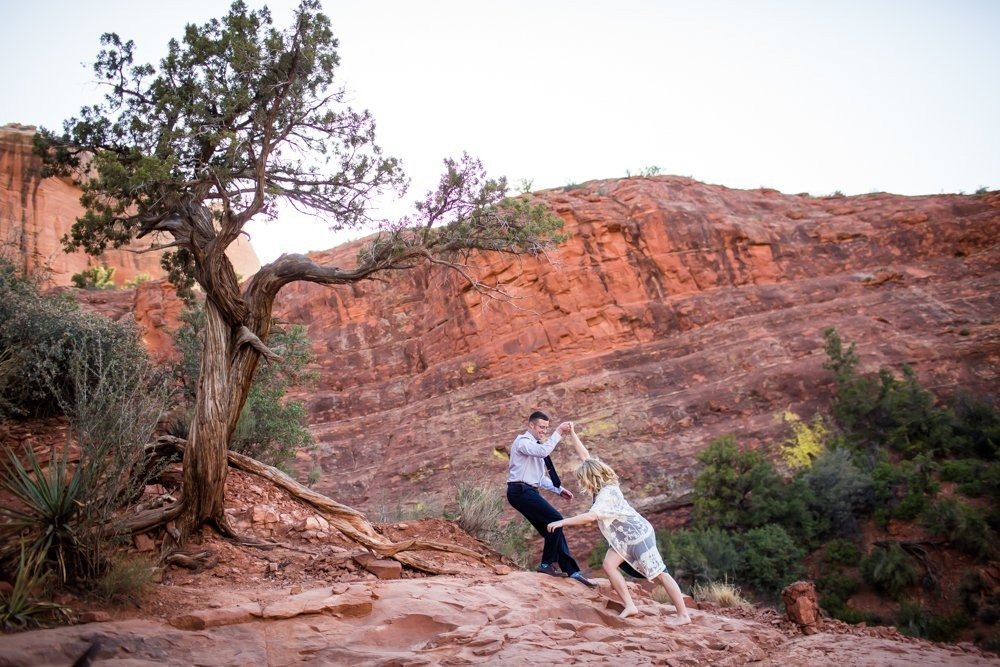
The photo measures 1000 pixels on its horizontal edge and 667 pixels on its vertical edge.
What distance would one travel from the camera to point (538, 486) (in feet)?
22.4

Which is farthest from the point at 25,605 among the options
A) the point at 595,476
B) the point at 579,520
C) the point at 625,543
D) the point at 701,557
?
the point at 701,557

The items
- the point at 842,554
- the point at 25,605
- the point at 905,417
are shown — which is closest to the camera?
the point at 25,605

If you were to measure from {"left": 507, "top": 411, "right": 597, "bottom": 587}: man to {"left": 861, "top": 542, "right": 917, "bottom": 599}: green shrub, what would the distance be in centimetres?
1286

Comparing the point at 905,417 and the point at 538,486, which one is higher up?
the point at 538,486

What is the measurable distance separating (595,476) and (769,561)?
12.9 m

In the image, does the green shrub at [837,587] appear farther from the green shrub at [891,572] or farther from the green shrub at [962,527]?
the green shrub at [962,527]

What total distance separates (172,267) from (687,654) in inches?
358

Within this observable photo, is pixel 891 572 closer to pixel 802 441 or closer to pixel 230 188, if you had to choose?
pixel 802 441

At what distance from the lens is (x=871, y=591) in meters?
16.5

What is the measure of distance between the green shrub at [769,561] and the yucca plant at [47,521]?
610 inches

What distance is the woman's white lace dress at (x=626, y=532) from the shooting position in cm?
614

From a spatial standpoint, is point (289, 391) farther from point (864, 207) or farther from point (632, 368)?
point (864, 207)

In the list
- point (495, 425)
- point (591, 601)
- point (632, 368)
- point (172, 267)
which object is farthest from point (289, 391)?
point (591, 601)

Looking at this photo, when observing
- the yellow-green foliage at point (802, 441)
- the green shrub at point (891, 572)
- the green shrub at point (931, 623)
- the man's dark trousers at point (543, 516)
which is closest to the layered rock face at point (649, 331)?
the yellow-green foliage at point (802, 441)
